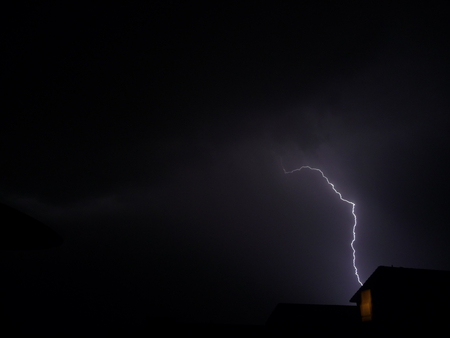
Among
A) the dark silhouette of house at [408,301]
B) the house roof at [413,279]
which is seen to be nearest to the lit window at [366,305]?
the dark silhouette of house at [408,301]

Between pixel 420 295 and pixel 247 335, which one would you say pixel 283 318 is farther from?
pixel 420 295

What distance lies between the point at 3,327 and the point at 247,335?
10.1 meters

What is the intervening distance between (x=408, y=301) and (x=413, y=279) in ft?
2.23

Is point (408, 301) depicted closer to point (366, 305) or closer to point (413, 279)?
point (413, 279)

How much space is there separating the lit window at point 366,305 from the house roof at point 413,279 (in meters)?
0.58

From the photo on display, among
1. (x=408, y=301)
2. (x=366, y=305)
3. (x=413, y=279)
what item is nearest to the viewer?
(x=408, y=301)

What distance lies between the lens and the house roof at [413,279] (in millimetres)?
9008

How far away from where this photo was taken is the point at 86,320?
27484 mm

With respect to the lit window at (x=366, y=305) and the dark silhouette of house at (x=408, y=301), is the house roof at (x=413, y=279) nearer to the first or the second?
the dark silhouette of house at (x=408, y=301)

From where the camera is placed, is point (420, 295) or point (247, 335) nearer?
point (420, 295)

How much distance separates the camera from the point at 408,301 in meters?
8.94

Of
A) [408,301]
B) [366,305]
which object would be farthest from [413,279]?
[366,305]

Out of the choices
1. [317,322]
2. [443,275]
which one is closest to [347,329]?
[317,322]

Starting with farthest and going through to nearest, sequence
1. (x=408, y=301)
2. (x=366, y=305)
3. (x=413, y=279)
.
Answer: (x=366, y=305)
(x=413, y=279)
(x=408, y=301)
